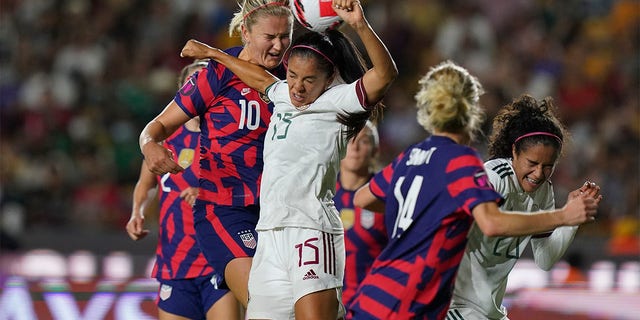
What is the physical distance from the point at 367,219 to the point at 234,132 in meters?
1.75

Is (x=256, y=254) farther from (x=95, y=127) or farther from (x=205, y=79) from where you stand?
(x=95, y=127)

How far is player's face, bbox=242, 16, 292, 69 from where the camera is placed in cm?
520

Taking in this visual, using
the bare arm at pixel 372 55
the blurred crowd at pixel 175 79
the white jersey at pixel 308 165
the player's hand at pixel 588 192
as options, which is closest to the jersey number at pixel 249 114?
the white jersey at pixel 308 165

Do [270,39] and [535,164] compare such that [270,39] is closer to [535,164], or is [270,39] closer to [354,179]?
[535,164]

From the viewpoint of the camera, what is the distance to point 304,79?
15.7ft

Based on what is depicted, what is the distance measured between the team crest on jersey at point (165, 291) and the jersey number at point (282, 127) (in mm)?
1592

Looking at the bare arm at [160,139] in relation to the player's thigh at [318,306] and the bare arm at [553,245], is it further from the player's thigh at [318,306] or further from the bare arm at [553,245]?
the bare arm at [553,245]

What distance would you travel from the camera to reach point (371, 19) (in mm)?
14180

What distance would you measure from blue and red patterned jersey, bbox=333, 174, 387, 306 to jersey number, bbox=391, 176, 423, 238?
7.88 feet

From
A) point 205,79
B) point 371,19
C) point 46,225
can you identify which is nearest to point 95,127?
point 46,225

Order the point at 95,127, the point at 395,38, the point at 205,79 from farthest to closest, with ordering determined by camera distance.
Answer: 1. the point at 395,38
2. the point at 95,127
3. the point at 205,79

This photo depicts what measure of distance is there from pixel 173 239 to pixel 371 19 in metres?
8.47

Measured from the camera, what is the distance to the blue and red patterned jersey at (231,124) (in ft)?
17.5

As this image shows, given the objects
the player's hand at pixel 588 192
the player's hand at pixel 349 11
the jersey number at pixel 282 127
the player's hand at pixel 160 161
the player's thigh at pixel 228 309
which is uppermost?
the player's hand at pixel 349 11
